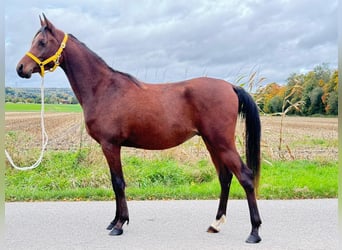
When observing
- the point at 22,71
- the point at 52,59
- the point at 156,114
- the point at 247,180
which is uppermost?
the point at 52,59

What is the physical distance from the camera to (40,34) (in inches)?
174

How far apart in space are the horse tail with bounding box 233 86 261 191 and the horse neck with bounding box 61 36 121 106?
1.52 m

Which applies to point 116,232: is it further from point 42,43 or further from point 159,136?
point 42,43

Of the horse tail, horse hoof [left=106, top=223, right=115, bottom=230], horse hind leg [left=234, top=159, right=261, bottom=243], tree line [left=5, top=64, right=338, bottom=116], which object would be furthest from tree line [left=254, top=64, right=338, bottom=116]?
horse hoof [left=106, top=223, right=115, bottom=230]

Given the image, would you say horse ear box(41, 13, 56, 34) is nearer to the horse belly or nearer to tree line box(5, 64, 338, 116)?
the horse belly

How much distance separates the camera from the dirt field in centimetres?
816

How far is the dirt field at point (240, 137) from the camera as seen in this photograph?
816cm

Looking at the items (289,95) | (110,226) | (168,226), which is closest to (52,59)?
(110,226)

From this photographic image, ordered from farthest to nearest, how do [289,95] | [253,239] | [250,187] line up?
[289,95] < [250,187] < [253,239]

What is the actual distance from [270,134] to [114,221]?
5.22 m

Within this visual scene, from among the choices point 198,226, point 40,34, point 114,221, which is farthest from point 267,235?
point 40,34

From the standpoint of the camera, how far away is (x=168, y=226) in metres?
4.61

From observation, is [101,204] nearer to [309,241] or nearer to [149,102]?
[149,102]

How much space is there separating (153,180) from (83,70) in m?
3.03
